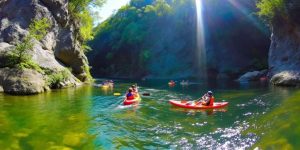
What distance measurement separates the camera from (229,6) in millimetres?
73312

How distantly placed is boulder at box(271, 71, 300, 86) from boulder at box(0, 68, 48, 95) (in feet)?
77.4

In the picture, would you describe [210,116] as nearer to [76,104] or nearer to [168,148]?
[168,148]

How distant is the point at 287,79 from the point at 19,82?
25423mm

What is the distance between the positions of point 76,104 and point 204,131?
12336mm

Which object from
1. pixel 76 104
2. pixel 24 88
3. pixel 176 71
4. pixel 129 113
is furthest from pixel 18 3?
pixel 176 71

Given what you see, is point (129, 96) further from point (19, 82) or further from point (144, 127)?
point (144, 127)

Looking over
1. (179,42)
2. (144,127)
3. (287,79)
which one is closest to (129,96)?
(144,127)

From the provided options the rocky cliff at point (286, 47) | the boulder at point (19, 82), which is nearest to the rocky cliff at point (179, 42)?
the rocky cliff at point (286, 47)

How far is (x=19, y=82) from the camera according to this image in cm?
2970

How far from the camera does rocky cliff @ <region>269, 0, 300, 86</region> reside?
37822 mm

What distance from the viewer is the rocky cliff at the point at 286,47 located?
3782cm

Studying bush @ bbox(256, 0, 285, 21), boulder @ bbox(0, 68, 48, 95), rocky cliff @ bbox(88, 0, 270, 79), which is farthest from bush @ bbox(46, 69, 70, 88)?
rocky cliff @ bbox(88, 0, 270, 79)

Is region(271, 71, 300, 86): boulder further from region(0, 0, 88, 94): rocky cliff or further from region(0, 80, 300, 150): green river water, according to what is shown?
region(0, 0, 88, 94): rocky cliff

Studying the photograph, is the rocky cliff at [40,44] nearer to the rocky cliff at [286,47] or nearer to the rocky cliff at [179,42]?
the rocky cliff at [286,47]
